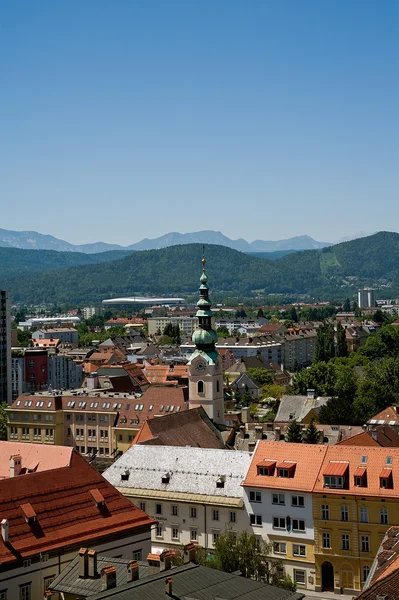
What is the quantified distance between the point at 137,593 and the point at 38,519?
11.0 m

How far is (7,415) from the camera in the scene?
353ft

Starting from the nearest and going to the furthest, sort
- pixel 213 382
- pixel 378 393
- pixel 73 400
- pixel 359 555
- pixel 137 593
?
1. pixel 137 593
2. pixel 359 555
3. pixel 213 382
4. pixel 73 400
5. pixel 378 393

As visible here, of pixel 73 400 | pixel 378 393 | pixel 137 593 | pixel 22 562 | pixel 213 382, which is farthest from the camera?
pixel 378 393

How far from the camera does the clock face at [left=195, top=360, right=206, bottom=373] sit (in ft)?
286

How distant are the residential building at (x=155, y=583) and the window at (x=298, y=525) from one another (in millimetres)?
16629

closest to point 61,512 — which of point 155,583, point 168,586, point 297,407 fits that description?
point 155,583

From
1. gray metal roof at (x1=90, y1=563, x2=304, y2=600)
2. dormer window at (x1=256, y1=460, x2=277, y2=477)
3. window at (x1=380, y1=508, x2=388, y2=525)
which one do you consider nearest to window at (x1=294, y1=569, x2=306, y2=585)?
window at (x1=380, y1=508, x2=388, y2=525)

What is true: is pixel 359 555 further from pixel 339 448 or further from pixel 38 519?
pixel 38 519

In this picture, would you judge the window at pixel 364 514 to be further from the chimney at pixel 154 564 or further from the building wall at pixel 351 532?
the chimney at pixel 154 564

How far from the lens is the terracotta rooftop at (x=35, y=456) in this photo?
5147 centimetres

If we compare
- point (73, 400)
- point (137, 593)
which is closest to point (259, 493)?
point (137, 593)

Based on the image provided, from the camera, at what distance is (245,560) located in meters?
46.8

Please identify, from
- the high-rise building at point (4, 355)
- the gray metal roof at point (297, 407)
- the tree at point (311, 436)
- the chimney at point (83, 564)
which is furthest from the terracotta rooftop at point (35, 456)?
the high-rise building at point (4, 355)

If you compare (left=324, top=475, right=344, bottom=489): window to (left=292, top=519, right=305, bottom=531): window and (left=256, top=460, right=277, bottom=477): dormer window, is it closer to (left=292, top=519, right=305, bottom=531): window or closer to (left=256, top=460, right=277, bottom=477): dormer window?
(left=292, top=519, right=305, bottom=531): window
